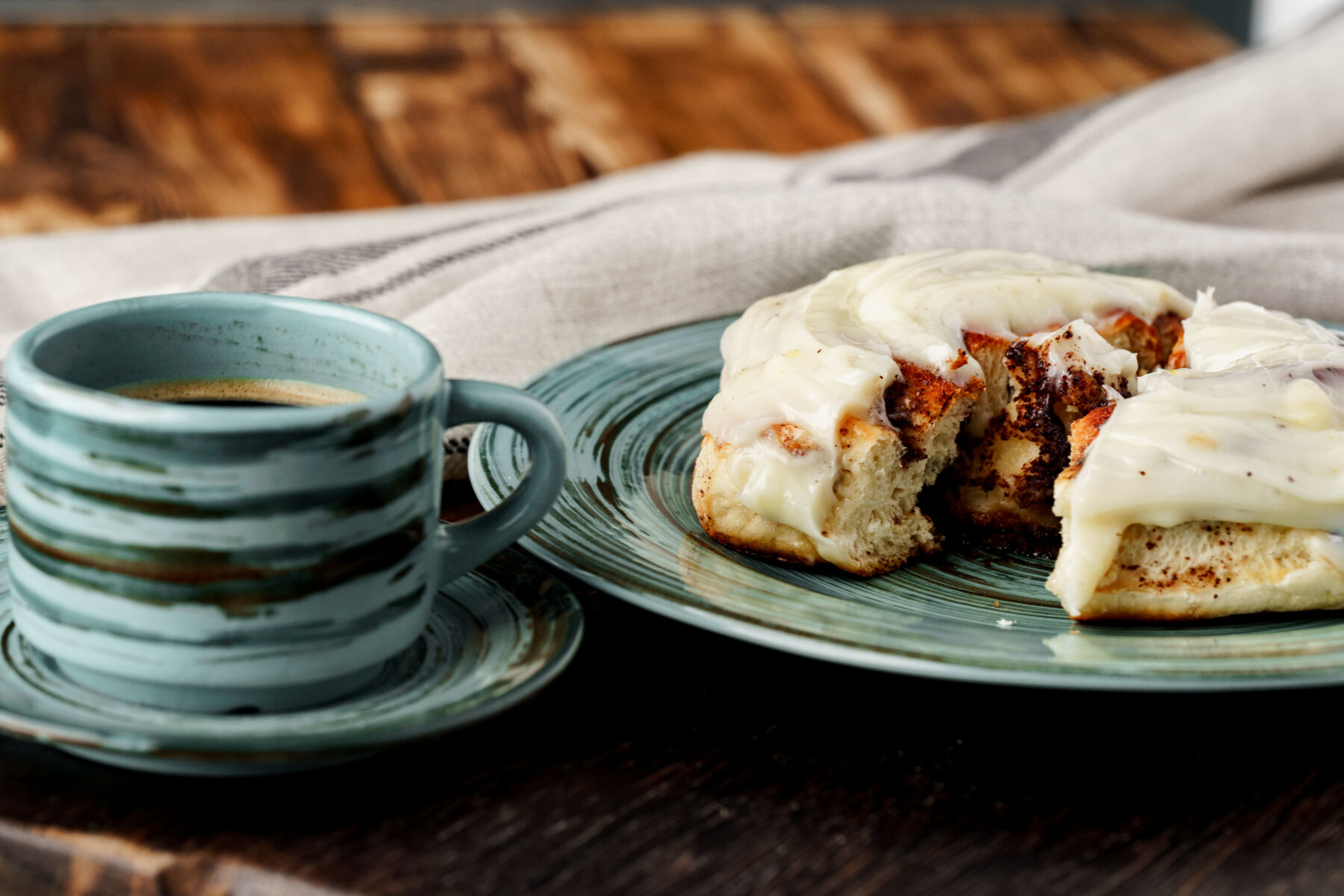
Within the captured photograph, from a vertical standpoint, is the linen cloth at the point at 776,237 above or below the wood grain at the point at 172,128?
below

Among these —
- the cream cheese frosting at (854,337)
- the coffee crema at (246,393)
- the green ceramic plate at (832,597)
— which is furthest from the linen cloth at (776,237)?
the coffee crema at (246,393)

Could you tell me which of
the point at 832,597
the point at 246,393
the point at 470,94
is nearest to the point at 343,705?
the point at 246,393

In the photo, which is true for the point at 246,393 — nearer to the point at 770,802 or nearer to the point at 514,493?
the point at 514,493

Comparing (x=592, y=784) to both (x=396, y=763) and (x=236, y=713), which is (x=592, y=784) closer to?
(x=396, y=763)

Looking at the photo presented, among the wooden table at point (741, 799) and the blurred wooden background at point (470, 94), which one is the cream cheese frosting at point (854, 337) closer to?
the wooden table at point (741, 799)

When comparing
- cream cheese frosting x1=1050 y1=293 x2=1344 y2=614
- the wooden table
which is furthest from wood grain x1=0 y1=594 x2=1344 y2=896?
cream cheese frosting x1=1050 y1=293 x2=1344 y2=614

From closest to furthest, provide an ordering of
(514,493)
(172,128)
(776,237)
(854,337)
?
(514,493)
(854,337)
(776,237)
(172,128)

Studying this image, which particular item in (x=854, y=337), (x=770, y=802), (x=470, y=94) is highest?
(x=470, y=94)
